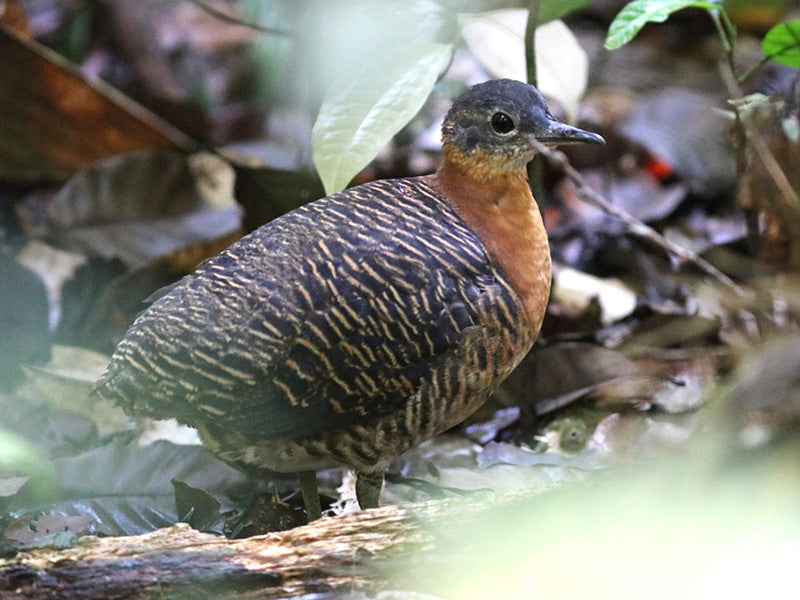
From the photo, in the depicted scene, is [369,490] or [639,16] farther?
[639,16]

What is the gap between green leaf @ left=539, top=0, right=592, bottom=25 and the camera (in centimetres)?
414

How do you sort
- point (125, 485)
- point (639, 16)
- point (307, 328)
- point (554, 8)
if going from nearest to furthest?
point (307, 328), point (639, 16), point (125, 485), point (554, 8)

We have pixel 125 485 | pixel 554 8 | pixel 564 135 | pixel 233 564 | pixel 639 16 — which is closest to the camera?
pixel 233 564

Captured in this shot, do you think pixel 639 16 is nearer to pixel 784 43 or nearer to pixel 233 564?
pixel 784 43

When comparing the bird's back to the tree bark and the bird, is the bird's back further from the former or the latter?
the tree bark


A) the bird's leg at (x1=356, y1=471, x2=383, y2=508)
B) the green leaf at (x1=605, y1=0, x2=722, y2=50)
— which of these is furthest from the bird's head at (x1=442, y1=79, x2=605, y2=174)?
the bird's leg at (x1=356, y1=471, x2=383, y2=508)

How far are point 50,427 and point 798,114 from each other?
3690mm

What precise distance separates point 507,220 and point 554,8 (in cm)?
107

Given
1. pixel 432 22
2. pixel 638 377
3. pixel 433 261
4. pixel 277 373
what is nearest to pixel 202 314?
pixel 277 373

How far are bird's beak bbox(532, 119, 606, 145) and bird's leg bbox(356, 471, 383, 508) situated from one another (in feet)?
4.39

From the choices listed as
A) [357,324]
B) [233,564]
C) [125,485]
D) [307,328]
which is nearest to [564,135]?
[357,324]

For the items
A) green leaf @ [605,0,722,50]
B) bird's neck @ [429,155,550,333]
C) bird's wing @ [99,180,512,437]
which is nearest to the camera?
bird's wing @ [99,180,512,437]

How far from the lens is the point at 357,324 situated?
3248mm

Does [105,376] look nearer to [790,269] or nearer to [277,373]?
[277,373]
